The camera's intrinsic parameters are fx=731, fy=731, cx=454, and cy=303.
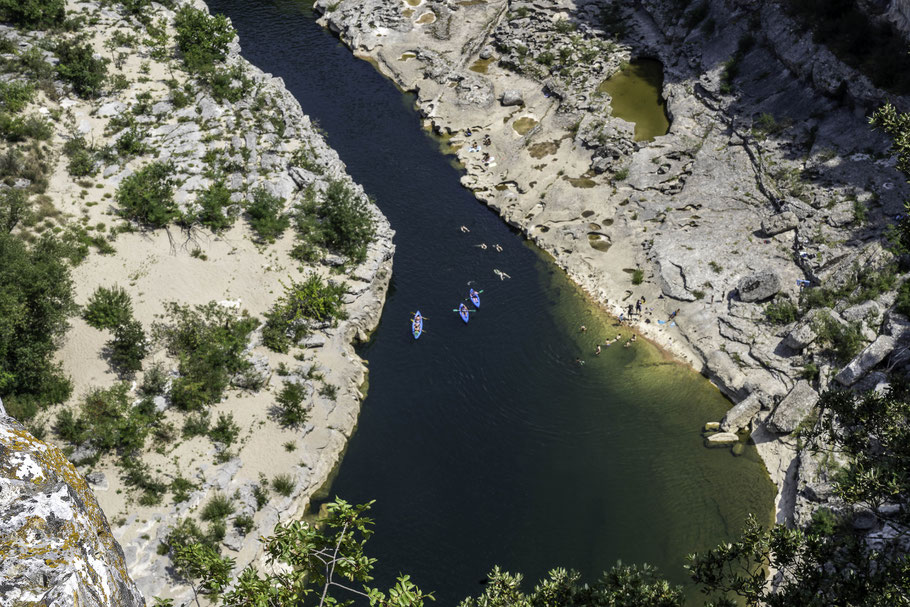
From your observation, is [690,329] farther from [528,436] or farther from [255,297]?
[255,297]

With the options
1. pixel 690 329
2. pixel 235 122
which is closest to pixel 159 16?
pixel 235 122

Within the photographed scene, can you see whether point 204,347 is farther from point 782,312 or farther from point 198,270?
point 782,312

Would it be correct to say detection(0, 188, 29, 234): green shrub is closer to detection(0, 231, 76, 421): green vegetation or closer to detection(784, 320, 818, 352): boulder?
detection(0, 231, 76, 421): green vegetation

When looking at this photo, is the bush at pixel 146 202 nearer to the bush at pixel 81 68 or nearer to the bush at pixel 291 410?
the bush at pixel 81 68

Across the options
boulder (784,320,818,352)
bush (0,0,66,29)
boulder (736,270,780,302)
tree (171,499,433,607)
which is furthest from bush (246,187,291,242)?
tree (171,499,433,607)

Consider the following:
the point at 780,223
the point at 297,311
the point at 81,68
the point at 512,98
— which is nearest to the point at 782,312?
the point at 780,223

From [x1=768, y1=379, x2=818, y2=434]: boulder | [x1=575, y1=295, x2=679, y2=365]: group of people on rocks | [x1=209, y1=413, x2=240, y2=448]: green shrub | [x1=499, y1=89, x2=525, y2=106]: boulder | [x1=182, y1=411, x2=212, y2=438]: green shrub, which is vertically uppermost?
[x1=768, y1=379, x2=818, y2=434]: boulder
